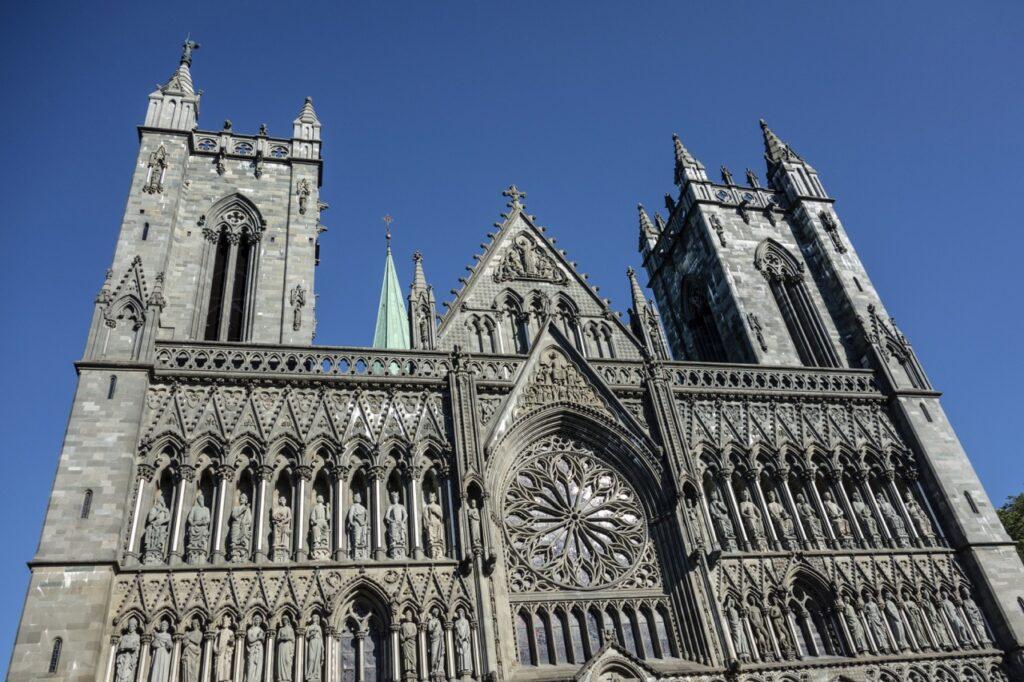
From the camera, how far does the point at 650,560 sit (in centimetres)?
1667

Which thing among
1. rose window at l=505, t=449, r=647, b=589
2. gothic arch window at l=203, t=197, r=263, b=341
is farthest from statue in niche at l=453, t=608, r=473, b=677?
gothic arch window at l=203, t=197, r=263, b=341

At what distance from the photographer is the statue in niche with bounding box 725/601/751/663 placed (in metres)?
15.4

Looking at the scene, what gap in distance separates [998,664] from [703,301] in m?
12.8

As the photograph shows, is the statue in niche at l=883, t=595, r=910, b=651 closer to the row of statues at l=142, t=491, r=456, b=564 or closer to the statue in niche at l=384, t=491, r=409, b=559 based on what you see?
the row of statues at l=142, t=491, r=456, b=564

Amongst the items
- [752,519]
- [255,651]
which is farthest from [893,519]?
[255,651]

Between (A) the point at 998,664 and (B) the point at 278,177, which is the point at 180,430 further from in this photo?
(A) the point at 998,664

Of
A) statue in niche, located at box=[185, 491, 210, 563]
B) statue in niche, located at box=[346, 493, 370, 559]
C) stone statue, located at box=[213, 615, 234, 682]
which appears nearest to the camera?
stone statue, located at box=[213, 615, 234, 682]

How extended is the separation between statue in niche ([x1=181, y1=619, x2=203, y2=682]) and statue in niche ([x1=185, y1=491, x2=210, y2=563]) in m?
1.17

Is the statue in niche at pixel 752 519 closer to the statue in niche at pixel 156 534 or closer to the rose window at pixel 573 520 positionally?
the rose window at pixel 573 520

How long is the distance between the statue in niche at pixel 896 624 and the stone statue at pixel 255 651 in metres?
12.3

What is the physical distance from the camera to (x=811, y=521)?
58.7 feet

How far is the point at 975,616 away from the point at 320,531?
1374 cm

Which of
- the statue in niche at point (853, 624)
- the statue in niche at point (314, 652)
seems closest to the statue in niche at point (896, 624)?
the statue in niche at point (853, 624)

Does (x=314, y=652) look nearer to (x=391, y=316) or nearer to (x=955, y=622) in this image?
(x=955, y=622)
